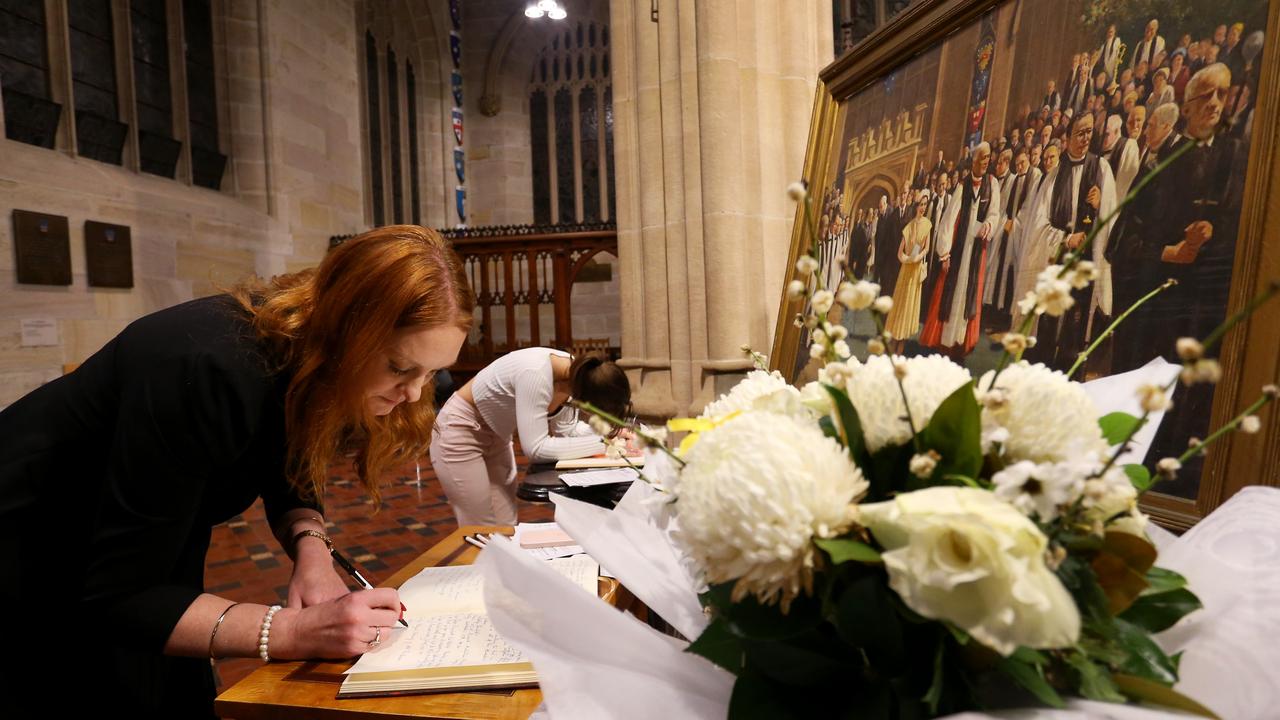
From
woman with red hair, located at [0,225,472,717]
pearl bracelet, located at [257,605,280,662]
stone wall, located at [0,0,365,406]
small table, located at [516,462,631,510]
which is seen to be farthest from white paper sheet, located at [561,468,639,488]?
stone wall, located at [0,0,365,406]

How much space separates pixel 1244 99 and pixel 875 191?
0.78 meters

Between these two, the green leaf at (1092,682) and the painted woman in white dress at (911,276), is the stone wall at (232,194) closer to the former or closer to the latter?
the painted woman in white dress at (911,276)

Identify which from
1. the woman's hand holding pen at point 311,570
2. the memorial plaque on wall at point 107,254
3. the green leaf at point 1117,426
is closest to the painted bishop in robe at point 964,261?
the green leaf at point 1117,426

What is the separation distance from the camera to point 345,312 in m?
1.25

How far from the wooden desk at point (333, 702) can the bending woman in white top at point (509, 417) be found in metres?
1.82

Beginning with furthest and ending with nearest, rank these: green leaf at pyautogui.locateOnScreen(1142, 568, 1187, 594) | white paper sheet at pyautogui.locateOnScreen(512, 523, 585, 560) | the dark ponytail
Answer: the dark ponytail < white paper sheet at pyautogui.locateOnScreen(512, 523, 585, 560) < green leaf at pyautogui.locateOnScreen(1142, 568, 1187, 594)

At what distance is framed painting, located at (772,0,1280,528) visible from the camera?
0.79 m

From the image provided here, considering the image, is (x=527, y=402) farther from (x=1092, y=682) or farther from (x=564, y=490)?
(x=1092, y=682)

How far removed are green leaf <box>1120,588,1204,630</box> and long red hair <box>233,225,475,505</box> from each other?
1075mm

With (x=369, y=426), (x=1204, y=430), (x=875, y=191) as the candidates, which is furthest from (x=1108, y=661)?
(x=369, y=426)

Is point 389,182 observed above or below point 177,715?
above

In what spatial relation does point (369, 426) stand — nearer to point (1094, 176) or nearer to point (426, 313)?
point (426, 313)

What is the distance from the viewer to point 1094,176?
3.35 feet

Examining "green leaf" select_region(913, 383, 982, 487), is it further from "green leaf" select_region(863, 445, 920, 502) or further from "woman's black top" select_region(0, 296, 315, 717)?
"woman's black top" select_region(0, 296, 315, 717)
